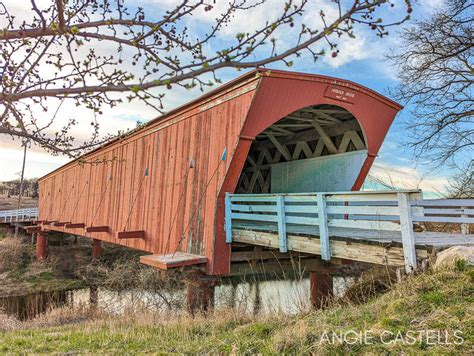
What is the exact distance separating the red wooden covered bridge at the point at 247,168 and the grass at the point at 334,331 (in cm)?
66

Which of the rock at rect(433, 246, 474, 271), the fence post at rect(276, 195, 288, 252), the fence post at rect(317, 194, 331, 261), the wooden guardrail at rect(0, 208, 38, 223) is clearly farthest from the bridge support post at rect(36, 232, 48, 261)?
the rock at rect(433, 246, 474, 271)

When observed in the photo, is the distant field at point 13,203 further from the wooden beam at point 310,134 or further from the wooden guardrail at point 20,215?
the wooden beam at point 310,134

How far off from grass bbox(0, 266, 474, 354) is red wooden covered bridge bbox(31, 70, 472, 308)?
659 mm

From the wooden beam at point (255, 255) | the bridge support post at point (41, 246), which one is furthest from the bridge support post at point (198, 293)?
the bridge support post at point (41, 246)

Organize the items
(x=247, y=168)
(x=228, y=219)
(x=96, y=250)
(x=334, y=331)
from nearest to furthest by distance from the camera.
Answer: (x=334, y=331), (x=228, y=219), (x=247, y=168), (x=96, y=250)

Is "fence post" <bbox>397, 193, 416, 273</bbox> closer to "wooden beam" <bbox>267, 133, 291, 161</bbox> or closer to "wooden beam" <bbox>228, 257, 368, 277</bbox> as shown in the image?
"wooden beam" <bbox>228, 257, 368, 277</bbox>

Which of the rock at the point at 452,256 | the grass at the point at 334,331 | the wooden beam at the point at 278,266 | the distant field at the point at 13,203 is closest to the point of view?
the grass at the point at 334,331

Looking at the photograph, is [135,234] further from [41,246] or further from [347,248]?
[41,246]

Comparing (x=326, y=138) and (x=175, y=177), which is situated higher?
(x=326, y=138)

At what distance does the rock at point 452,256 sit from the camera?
4.12 meters

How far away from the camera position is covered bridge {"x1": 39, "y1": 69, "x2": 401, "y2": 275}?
6930mm

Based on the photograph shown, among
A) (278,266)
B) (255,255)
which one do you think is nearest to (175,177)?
(255,255)

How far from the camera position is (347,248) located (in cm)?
524

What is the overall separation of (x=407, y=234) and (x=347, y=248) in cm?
103
